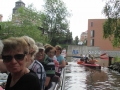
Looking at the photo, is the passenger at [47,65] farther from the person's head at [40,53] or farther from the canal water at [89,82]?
the canal water at [89,82]

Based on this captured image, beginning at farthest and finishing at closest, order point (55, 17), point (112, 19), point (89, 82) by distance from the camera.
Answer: point (55, 17) → point (112, 19) → point (89, 82)

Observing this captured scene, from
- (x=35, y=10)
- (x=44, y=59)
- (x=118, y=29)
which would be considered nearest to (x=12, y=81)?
(x=44, y=59)

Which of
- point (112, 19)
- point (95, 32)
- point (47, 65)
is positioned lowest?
point (47, 65)

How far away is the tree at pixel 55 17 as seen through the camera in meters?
45.6

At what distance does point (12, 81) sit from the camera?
71.2 inches

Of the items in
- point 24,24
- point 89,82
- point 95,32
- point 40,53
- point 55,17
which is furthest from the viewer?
point 95,32

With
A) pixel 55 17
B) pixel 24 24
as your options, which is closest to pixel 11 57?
pixel 24 24

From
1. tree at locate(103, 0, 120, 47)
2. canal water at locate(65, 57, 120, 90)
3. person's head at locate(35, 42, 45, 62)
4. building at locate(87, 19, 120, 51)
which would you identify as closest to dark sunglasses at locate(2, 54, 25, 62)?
person's head at locate(35, 42, 45, 62)

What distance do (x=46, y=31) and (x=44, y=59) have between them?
43.8 meters

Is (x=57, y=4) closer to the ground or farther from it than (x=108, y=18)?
farther from it

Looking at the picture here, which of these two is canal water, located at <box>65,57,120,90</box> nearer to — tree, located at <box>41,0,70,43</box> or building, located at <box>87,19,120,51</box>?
tree, located at <box>41,0,70,43</box>

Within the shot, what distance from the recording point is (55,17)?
4572 centimetres

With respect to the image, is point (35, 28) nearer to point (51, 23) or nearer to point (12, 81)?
point (51, 23)

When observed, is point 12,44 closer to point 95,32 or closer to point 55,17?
point 55,17
